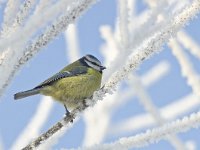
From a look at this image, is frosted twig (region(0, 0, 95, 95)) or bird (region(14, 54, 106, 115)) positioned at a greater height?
bird (region(14, 54, 106, 115))

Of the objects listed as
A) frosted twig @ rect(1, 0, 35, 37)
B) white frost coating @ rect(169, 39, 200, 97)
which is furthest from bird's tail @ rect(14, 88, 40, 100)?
frosted twig @ rect(1, 0, 35, 37)

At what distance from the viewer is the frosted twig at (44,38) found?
4.55 feet

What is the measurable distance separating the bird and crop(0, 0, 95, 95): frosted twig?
1.65 m

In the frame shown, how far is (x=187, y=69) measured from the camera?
2.55 meters

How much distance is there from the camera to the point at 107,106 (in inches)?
147

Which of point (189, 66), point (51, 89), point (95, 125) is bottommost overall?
point (189, 66)

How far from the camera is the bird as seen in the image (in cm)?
320

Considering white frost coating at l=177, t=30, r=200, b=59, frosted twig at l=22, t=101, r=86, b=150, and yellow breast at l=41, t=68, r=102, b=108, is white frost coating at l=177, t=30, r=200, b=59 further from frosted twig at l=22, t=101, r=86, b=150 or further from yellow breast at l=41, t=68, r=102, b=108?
frosted twig at l=22, t=101, r=86, b=150

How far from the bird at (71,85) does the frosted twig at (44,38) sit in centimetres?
165

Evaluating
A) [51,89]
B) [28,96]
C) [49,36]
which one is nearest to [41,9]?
[49,36]

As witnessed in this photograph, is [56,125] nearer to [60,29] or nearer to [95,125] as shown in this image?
[60,29]

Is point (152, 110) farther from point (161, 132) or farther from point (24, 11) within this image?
point (24, 11)

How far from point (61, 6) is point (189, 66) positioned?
4.84 ft

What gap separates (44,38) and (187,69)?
Result: 133cm
